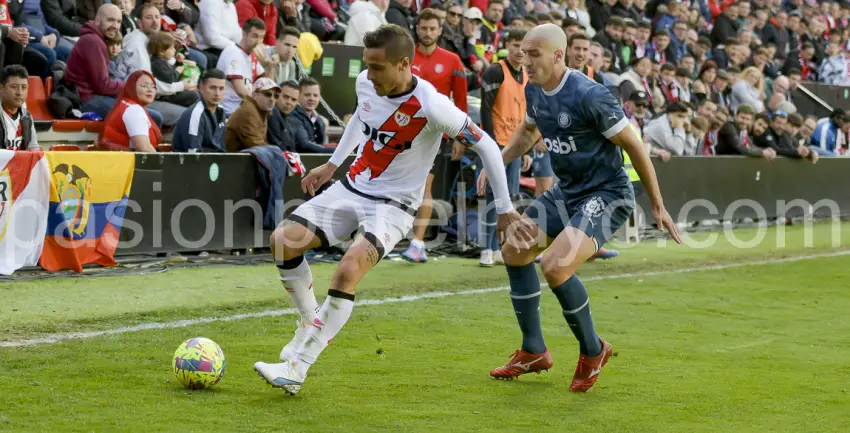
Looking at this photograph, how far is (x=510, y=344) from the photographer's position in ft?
24.5

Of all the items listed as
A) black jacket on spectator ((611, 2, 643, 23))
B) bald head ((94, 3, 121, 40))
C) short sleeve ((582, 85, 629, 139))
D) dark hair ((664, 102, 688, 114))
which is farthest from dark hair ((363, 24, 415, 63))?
black jacket on spectator ((611, 2, 643, 23))

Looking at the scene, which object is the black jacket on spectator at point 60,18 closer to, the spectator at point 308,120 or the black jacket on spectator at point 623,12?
the spectator at point 308,120

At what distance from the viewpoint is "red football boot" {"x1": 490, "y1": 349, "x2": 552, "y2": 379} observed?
21.1 feet

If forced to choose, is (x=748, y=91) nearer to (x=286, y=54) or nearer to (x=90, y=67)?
(x=286, y=54)

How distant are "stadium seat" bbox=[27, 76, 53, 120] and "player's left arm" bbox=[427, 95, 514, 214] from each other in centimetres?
730

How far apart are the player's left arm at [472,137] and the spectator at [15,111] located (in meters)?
5.67

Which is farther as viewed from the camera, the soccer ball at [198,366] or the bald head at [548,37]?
the bald head at [548,37]

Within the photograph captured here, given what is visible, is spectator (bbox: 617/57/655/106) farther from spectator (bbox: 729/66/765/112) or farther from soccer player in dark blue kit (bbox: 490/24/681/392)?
soccer player in dark blue kit (bbox: 490/24/681/392)

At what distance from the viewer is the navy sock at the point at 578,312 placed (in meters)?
6.20

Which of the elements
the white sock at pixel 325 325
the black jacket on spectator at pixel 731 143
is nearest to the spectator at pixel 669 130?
the black jacket on spectator at pixel 731 143

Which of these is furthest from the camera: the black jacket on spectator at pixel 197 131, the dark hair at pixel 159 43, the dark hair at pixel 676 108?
the dark hair at pixel 676 108

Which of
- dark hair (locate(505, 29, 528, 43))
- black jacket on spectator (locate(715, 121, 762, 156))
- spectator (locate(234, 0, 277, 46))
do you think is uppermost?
spectator (locate(234, 0, 277, 46))

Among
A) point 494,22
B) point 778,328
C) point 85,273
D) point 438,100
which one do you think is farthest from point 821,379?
point 494,22

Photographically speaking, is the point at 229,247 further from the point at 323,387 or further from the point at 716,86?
the point at 716,86
